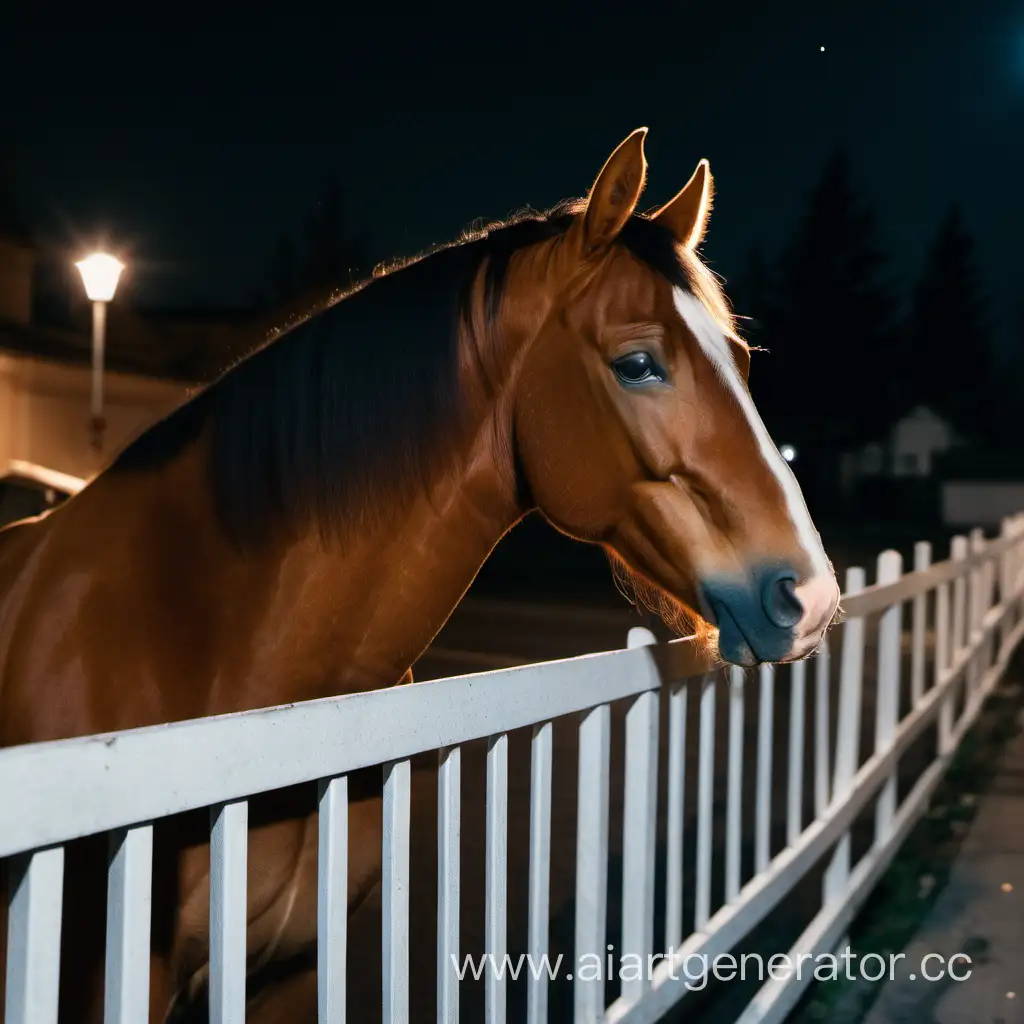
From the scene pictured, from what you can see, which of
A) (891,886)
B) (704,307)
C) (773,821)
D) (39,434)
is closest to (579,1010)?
(704,307)

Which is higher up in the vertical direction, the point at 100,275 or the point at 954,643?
the point at 100,275

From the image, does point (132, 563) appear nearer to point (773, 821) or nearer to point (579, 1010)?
point (579, 1010)

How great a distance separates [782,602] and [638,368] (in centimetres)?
52

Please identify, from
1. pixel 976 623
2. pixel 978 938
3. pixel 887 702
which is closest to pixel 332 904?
pixel 978 938

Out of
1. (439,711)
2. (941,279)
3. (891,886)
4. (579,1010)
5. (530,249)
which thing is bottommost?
(891,886)

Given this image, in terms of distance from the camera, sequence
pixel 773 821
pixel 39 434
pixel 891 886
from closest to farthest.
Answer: pixel 891 886, pixel 773 821, pixel 39 434

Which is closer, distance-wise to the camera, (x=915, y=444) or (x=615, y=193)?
(x=615, y=193)

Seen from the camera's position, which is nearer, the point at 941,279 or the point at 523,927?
the point at 523,927

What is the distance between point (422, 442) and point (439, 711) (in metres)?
0.64

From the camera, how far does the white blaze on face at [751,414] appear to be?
1840mm

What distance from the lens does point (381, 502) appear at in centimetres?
204

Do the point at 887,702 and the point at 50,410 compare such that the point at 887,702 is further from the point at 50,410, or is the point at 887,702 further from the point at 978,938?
the point at 50,410

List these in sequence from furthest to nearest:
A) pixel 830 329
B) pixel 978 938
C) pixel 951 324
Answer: pixel 951 324
pixel 830 329
pixel 978 938

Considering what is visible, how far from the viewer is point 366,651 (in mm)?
2061
